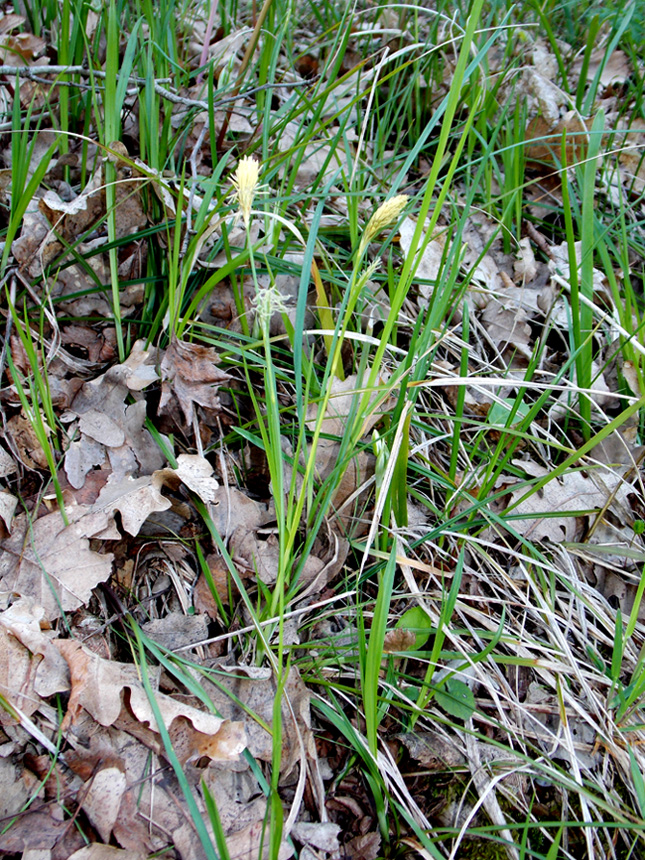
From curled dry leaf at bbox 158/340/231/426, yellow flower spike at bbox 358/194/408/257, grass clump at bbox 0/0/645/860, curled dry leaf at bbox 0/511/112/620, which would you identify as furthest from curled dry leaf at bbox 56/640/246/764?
yellow flower spike at bbox 358/194/408/257

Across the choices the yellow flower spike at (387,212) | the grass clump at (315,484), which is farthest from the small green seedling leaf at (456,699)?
the yellow flower spike at (387,212)

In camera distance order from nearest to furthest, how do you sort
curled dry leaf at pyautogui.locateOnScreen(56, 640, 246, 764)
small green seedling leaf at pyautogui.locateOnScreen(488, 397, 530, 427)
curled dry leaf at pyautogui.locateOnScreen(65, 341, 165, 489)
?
curled dry leaf at pyautogui.locateOnScreen(56, 640, 246, 764) → curled dry leaf at pyautogui.locateOnScreen(65, 341, 165, 489) → small green seedling leaf at pyautogui.locateOnScreen(488, 397, 530, 427)

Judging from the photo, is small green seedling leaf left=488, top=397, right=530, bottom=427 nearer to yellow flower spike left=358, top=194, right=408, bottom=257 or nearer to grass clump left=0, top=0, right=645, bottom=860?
grass clump left=0, top=0, right=645, bottom=860

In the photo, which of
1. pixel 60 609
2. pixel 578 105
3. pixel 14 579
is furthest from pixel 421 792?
pixel 578 105

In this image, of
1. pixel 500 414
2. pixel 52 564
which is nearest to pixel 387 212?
pixel 500 414

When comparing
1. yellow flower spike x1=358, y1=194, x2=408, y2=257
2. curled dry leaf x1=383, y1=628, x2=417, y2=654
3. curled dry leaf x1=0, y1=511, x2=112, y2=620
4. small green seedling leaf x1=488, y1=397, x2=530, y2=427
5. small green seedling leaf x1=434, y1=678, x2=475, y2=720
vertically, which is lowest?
small green seedling leaf x1=434, y1=678, x2=475, y2=720

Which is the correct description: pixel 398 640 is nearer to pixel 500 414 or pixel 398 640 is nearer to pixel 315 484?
pixel 315 484

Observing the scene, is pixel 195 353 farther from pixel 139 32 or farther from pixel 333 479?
pixel 139 32
